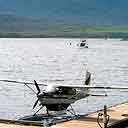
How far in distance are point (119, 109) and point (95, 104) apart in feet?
59.2

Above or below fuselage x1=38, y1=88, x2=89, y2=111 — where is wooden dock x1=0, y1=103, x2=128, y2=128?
below

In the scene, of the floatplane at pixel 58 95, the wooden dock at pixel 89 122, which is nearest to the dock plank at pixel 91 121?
the wooden dock at pixel 89 122

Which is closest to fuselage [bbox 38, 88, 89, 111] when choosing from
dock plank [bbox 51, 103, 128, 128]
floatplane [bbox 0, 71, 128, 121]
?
floatplane [bbox 0, 71, 128, 121]

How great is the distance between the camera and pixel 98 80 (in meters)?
102

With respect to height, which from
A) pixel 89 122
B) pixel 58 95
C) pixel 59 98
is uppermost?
pixel 58 95

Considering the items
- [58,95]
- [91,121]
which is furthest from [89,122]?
[58,95]

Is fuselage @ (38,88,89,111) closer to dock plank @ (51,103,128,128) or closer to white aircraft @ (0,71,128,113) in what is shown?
white aircraft @ (0,71,128,113)

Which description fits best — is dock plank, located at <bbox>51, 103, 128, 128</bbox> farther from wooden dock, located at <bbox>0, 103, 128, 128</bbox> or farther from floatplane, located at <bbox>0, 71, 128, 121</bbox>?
floatplane, located at <bbox>0, 71, 128, 121</bbox>

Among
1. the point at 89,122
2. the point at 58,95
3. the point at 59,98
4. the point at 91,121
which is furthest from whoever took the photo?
the point at 59,98

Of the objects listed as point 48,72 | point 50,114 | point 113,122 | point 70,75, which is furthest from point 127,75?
point 113,122

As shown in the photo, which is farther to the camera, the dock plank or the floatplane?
the floatplane

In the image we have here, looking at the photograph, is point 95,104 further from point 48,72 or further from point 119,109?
point 48,72

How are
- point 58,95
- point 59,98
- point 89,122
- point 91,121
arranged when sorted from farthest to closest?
1. point 59,98
2. point 58,95
3. point 91,121
4. point 89,122

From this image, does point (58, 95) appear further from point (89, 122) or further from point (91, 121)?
point (89, 122)
